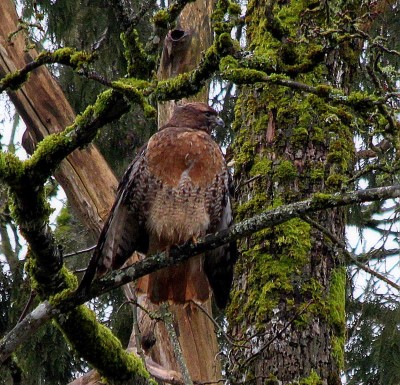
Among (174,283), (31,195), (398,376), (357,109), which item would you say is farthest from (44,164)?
(398,376)

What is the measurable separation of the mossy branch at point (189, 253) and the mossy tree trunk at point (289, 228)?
625mm

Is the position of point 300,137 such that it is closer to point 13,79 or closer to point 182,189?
point 182,189

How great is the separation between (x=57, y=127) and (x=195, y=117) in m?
1.13

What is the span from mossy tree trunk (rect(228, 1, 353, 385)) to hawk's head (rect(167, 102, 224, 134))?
348mm

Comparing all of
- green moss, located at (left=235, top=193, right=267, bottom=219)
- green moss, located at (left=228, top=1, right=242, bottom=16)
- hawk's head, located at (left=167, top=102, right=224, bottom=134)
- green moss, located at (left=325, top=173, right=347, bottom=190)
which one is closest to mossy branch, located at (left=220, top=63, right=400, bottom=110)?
green moss, located at (left=228, top=1, right=242, bottom=16)

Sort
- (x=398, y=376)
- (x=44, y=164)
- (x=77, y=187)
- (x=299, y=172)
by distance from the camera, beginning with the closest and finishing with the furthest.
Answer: (x=44, y=164), (x=299, y=172), (x=77, y=187), (x=398, y=376)

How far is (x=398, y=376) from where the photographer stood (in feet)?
21.8

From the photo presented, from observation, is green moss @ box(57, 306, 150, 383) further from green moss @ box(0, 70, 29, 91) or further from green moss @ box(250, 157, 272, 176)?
green moss @ box(250, 157, 272, 176)

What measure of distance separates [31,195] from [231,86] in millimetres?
4574

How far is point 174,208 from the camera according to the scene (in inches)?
195

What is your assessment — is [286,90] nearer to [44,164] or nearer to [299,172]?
[299,172]

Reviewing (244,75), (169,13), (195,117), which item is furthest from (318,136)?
(169,13)

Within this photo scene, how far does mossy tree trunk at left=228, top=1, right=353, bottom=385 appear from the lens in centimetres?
429

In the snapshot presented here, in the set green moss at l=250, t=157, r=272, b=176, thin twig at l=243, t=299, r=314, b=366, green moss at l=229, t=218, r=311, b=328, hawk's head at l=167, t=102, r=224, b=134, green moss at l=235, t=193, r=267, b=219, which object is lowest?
thin twig at l=243, t=299, r=314, b=366
